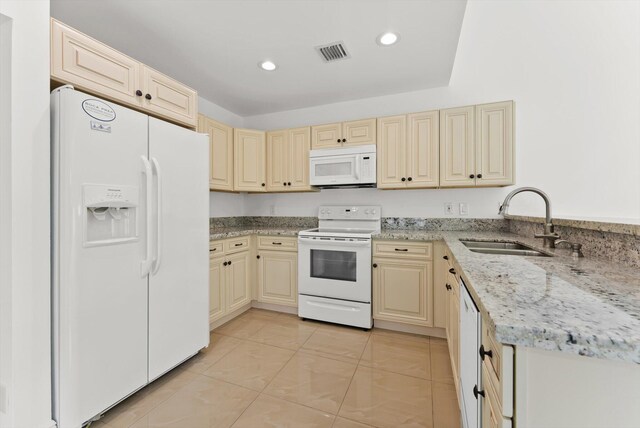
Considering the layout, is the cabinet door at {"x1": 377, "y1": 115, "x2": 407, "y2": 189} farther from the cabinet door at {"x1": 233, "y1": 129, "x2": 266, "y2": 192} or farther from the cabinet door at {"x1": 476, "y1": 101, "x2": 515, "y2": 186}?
the cabinet door at {"x1": 233, "y1": 129, "x2": 266, "y2": 192}

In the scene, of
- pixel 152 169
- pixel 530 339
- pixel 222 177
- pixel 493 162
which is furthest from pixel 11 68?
pixel 493 162

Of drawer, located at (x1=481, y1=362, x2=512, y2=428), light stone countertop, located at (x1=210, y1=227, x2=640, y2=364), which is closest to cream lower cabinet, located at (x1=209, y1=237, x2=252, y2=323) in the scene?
light stone countertop, located at (x1=210, y1=227, x2=640, y2=364)

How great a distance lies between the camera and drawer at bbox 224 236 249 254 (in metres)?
2.78

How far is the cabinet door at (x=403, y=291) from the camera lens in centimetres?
249

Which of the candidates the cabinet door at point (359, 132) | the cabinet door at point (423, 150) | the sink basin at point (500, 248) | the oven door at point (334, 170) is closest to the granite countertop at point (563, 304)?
the sink basin at point (500, 248)

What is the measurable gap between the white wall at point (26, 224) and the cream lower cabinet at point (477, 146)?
9.69ft

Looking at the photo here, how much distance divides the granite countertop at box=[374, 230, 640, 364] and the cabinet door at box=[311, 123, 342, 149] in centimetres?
221

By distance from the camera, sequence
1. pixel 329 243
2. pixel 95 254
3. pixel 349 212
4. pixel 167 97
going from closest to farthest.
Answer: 1. pixel 95 254
2. pixel 167 97
3. pixel 329 243
4. pixel 349 212

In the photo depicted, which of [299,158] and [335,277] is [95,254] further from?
[299,158]

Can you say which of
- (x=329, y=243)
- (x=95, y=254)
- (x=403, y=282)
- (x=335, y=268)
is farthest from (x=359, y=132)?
(x=95, y=254)

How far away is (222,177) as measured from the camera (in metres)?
3.03

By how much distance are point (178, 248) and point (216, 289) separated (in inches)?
33.7

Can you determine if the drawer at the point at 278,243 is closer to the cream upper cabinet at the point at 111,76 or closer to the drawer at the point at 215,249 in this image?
the drawer at the point at 215,249

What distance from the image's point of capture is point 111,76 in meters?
1.63
